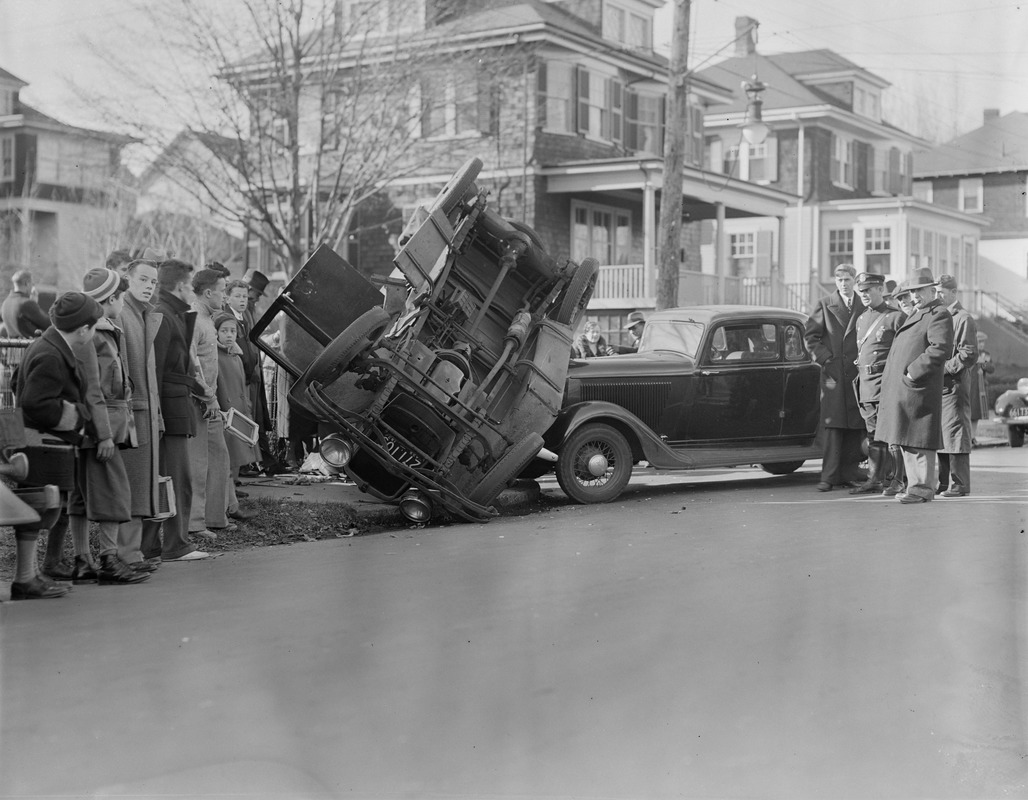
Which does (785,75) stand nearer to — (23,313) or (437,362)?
(437,362)

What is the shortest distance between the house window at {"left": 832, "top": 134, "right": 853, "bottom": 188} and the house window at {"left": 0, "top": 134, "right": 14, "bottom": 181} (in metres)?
27.1

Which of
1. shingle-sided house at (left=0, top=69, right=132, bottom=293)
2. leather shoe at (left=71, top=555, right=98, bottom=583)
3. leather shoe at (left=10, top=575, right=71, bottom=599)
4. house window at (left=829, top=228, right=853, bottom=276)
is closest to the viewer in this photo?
leather shoe at (left=10, top=575, right=71, bottom=599)

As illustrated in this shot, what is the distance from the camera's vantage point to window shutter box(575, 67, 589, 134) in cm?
3020

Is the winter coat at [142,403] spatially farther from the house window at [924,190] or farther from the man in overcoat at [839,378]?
the house window at [924,190]

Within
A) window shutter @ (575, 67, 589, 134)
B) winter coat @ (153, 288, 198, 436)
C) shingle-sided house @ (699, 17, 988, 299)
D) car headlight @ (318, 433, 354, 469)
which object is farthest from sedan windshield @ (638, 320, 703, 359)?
shingle-sided house @ (699, 17, 988, 299)

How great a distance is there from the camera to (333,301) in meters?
10.6

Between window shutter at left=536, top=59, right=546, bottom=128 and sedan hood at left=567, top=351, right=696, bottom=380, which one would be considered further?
window shutter at left=536, top=59, right=546, bottom=128

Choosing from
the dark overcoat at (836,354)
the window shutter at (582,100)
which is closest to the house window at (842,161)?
the window shutter at (582,100)

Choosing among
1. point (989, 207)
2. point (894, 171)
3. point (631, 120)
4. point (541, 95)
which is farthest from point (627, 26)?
point (989, 207)

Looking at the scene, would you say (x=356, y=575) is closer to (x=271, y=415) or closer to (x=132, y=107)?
(x=271, y=415)

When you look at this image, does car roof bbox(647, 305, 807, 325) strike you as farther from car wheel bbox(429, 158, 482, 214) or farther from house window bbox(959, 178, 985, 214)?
house window bbox(959, 178, 985, 214)

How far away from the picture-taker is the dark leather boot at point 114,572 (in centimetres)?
764

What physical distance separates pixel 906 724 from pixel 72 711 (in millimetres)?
3379

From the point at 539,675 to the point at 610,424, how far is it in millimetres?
6750
